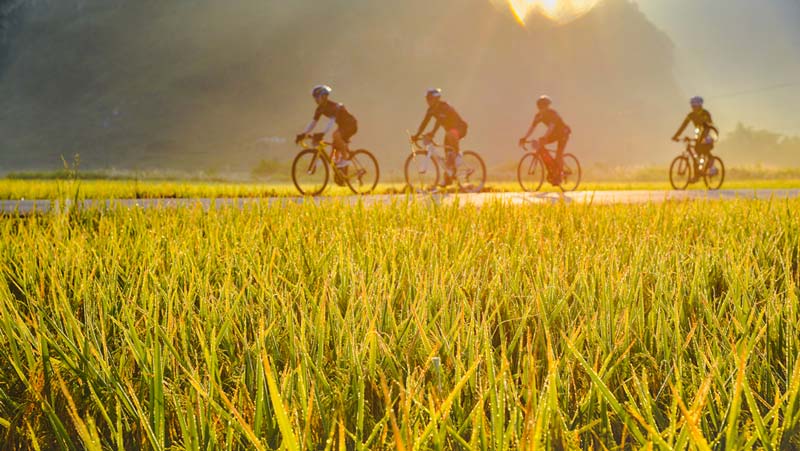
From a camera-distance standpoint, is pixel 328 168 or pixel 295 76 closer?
pixel 328 168

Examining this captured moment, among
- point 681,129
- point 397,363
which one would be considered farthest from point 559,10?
point 397,363

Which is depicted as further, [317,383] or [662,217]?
[662,217]

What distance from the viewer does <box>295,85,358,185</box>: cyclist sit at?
419 inches

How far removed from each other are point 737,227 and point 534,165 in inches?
394

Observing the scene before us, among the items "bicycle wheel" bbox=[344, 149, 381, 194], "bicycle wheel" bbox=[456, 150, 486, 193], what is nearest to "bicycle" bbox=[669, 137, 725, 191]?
"bicycle wheel" bbox=[456, 150, 486, 193]

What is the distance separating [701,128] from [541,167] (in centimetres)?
429

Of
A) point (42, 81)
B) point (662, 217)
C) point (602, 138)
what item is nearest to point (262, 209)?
point (662, 217)

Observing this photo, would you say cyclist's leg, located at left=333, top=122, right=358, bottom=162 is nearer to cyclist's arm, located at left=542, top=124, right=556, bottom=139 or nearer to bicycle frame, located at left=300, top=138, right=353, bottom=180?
bicycle frame, located at left=300, top=138, right=353, bottom=180

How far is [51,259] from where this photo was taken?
8.13 feet

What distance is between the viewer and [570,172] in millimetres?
13539

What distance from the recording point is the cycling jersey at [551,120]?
12938 mm

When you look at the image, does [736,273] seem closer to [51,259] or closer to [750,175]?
[51,259]

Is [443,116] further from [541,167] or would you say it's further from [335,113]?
[541,167]

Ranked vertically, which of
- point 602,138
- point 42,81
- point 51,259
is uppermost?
point 42,81
